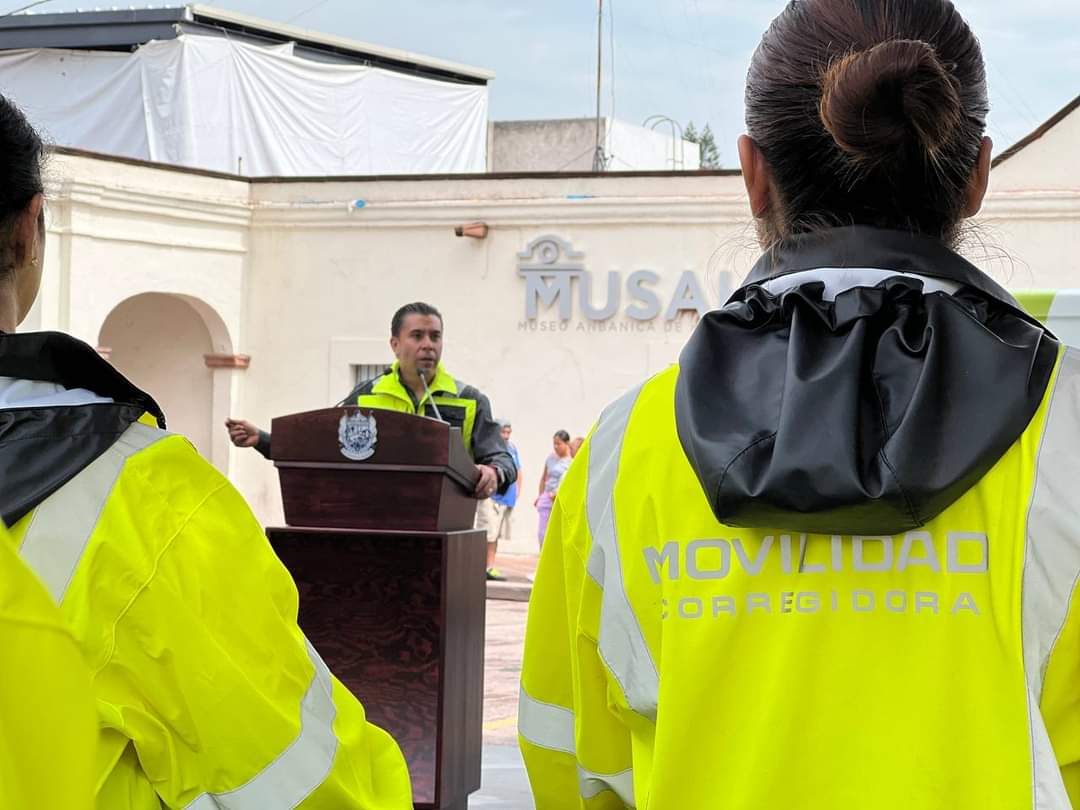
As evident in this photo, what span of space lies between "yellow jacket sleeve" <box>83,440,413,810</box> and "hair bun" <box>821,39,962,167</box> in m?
0.91

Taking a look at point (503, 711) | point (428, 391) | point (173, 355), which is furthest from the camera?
A: point (173, 355)

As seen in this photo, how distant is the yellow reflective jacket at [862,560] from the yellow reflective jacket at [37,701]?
0.71 meters

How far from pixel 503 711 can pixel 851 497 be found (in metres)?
7.51

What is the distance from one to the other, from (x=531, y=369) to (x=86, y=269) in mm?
5603

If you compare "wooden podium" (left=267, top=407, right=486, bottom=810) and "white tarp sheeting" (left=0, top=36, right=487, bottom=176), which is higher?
"white tarp sheeting" (left=0, top=36, right=487, bottom=176)

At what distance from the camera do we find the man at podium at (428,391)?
692cm

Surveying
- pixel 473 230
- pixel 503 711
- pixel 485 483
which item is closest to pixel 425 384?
pixel 485 483

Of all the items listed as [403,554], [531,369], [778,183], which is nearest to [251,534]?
[778,183]

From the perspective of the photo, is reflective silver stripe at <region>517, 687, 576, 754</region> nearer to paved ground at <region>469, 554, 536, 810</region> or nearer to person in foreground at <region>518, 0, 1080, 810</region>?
person in foreground at <region>518, 0, 1080, 810</region>

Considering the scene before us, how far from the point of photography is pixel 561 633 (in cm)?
197

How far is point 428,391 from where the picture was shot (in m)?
7.07

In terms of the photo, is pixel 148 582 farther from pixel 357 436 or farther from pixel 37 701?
pixel 357 436

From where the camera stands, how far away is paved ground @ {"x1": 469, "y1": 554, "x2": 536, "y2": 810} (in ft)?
20.7

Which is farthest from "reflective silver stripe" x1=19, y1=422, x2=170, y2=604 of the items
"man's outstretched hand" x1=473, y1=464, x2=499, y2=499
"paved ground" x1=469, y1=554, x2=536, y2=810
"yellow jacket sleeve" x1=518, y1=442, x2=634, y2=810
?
"paved ground" x1=469, y1=554, x2=536, y2=810
